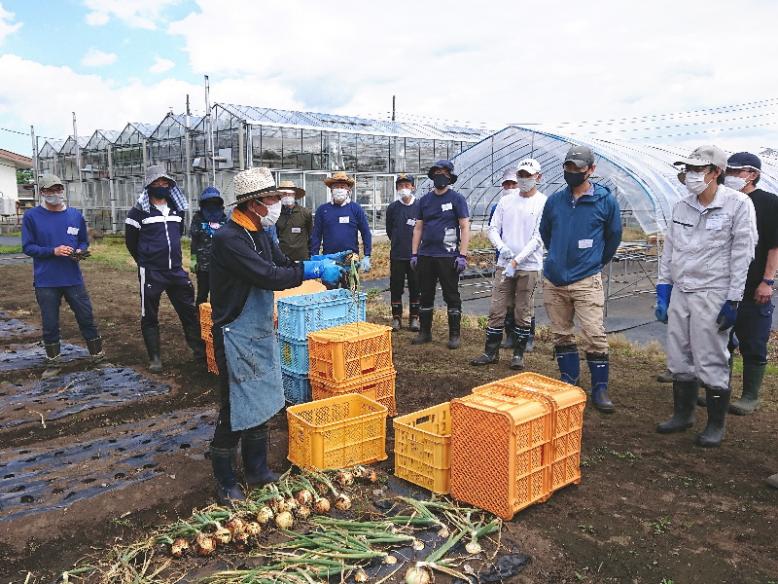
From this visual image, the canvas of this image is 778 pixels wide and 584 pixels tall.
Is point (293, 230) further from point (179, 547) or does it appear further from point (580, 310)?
point (179, 547)

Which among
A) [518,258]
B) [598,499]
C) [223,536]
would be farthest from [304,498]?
[518,258]

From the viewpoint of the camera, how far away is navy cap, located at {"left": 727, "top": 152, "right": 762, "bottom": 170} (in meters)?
4.95

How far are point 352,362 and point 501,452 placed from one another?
1.64 metres

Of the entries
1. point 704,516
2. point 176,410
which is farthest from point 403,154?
point 704,516

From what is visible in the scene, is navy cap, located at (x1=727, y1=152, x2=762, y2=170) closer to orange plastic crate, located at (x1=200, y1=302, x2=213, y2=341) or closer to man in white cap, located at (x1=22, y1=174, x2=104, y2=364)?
orange plastic crate, located at (x1=200, y1=302, x2=213, y2=341)

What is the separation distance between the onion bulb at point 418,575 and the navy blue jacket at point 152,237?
445cm

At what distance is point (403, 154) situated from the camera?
21844 mm

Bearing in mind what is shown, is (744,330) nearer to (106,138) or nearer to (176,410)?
(176,410)

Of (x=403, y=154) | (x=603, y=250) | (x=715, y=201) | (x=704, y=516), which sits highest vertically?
(x=403, y=154)

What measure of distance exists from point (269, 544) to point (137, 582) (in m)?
0.64

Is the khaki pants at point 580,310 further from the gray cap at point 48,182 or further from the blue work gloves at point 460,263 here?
the gray cap at point 48,182

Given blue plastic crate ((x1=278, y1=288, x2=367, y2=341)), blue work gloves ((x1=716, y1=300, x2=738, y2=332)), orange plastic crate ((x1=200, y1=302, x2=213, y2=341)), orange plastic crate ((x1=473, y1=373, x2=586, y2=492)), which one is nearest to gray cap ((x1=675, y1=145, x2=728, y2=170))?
blue work gloves ((x1=716, y1=300, x2=738, y2=332))

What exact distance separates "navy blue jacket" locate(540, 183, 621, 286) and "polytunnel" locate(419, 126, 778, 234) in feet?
19.7

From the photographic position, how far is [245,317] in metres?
3.48
